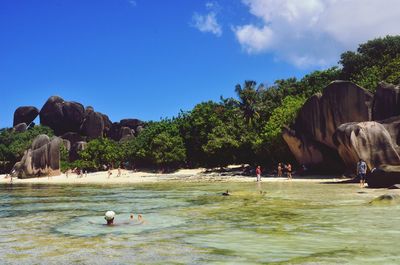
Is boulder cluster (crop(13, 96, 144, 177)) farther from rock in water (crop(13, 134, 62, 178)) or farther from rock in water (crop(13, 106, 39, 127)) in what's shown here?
rock in water (crop(13, 134, 62, 178))

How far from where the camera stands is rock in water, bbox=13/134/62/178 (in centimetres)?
6119

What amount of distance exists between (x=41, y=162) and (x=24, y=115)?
32.4 metres

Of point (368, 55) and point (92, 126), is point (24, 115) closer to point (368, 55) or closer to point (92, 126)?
point (92, 126)

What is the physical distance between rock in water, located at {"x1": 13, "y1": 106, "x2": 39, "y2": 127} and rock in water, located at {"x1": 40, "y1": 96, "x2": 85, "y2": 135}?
4.28 meters

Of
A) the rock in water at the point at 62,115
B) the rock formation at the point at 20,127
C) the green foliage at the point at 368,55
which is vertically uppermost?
the green foliage at the point at 368,55

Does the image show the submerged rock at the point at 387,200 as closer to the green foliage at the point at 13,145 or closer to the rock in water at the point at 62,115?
the green foliage at the point at 13,145

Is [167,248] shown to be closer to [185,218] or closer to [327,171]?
[185,218]

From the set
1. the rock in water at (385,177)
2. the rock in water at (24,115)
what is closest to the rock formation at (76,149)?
the rock in water at (24,115)

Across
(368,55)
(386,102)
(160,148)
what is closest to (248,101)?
(160,148)

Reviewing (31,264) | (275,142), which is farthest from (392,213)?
(275,142)

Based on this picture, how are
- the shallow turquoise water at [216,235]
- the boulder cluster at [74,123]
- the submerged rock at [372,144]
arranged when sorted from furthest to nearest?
the boulder cluster at [74,123] → the submerged rock at [372,144] → the shallow turquoise water at [216,235]

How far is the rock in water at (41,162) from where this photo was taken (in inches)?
2409

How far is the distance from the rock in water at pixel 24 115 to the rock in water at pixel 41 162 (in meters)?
29.3

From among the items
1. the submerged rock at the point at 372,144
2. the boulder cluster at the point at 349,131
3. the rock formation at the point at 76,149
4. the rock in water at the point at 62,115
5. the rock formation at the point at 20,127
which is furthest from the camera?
the rock in water at the point at 62,115
